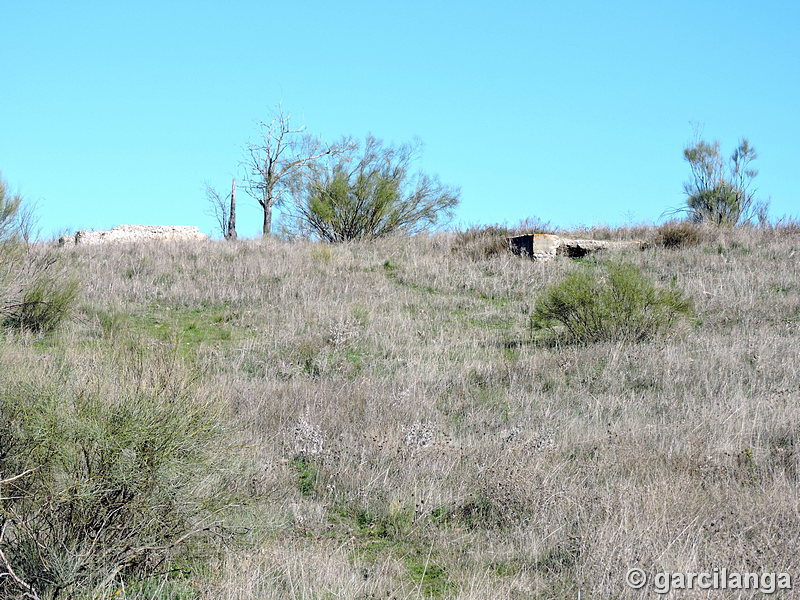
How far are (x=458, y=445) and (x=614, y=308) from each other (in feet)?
17.9

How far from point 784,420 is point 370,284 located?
1003 centimetres

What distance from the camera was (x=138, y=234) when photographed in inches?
927

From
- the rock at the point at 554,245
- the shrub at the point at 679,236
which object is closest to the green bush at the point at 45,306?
the rock at the point at 554,245

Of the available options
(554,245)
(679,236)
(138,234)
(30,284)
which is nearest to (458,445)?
(30,284)

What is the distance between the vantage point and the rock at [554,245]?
17.3 meters

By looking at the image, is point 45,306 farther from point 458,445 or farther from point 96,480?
point 96,480

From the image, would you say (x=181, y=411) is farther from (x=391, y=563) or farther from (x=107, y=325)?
(x=107, y=325)

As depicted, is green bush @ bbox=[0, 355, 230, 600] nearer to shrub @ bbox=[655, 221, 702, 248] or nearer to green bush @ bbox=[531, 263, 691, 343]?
green bush @ bbox=[531, 263, 691, 343]

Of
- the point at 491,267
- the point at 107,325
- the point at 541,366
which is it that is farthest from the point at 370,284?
the point at 541,366

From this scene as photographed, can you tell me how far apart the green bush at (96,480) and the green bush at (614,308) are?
778cm

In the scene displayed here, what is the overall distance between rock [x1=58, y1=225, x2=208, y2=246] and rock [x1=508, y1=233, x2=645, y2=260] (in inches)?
380

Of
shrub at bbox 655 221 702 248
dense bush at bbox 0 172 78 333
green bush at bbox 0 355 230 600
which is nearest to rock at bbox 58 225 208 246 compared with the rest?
dense bush at bbox 0 172 78 333

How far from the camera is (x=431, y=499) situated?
513cm

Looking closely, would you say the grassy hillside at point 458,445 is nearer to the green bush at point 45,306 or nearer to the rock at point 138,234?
the green bush at point 45,306
